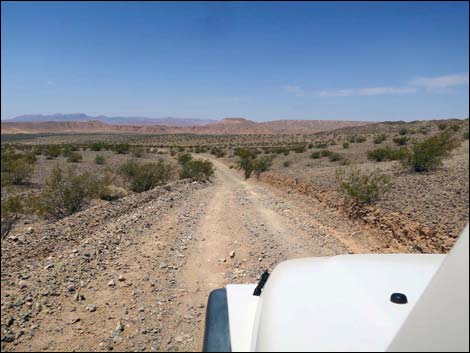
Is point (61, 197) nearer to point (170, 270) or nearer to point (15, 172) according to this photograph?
point (170, 270)

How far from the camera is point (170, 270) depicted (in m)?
6.21

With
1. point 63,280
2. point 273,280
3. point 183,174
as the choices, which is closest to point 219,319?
point 273,280

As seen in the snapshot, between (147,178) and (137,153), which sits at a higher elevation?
(147,178)

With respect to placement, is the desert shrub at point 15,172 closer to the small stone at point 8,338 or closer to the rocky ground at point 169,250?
the rocky ground at point 169,250

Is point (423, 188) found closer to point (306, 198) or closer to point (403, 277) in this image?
point (306, 198)

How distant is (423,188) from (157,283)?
31.0 feet

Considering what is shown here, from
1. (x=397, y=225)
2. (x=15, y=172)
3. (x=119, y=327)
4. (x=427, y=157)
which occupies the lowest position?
(x=15, y=172)

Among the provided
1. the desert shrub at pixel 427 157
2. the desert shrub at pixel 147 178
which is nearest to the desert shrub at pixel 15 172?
the desert shrub at pixel 147 178

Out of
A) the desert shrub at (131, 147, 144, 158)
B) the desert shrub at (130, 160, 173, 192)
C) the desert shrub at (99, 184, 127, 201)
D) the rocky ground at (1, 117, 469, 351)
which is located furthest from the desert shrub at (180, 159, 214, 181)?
the desert shrub at (131, 147, 144, 158)

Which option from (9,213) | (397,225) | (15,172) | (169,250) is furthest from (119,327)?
(15,172)

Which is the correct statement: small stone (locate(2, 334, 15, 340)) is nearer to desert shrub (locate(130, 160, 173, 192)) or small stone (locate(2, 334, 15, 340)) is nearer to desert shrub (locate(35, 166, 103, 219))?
desert shrub (locate(35, 166, 103, 219))

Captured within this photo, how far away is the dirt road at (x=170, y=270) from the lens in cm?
425

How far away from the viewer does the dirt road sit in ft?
14.0

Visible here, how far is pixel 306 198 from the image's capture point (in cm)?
1366
